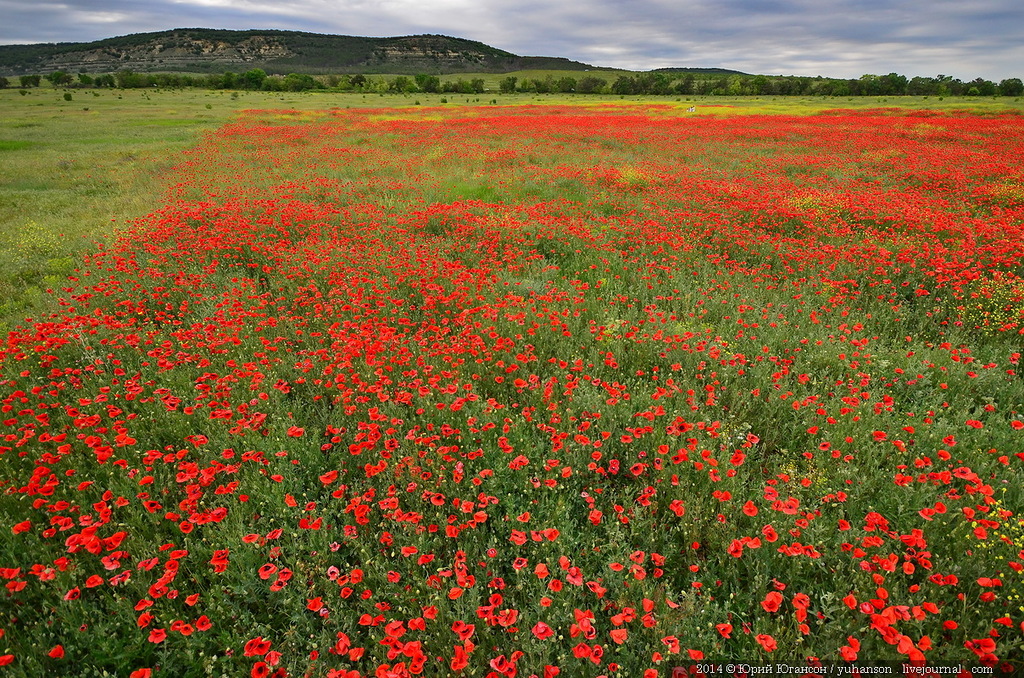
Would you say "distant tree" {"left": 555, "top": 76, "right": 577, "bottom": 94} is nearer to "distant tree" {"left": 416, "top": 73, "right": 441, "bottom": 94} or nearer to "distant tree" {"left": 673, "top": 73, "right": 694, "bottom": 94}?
"distant tree" {"left": 673, "top": 73, "right": 694, "bottom": 94}

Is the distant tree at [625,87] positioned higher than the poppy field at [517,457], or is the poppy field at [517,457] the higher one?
the distant tree at [625,87]

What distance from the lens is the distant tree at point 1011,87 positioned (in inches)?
2803

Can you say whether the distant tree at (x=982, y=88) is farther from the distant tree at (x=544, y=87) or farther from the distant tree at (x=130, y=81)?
the distant tree at (x=130, y=81)

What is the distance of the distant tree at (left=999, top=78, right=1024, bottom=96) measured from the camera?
234 ft

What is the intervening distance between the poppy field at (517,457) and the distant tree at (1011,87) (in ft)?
321

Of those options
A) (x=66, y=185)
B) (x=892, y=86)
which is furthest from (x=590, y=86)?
(x=66, y=185)

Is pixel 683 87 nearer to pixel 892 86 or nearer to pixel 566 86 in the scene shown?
pixel 566 86

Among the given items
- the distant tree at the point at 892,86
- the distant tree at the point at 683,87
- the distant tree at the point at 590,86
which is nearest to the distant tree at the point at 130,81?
the distant tree at the point at 590,86

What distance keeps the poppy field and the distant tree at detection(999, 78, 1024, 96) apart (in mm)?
97729

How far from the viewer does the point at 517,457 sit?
349cm

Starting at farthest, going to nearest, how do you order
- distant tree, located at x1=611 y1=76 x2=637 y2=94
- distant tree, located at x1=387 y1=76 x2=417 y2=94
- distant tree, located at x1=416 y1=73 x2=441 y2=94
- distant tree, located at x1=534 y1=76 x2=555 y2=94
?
distant tree, located at x1=534 y1=76 x2=555 y2=94 < distant tree, located at x1=416 y1=73 x2=441 y2=94 < distant tree, located at x1=611 y1=76 x2=637 y2=94 < distant tree, located at x1=387 y1=76 x2=417 y2=94

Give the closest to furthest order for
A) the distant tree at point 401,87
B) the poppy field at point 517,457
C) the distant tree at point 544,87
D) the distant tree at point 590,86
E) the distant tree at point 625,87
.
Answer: the poppy field at point 517,457 → the distant tree at point 401,87 → the distant tree at point 625,87 → the distant tree at point 590,86 → the distant tree at point 544,87

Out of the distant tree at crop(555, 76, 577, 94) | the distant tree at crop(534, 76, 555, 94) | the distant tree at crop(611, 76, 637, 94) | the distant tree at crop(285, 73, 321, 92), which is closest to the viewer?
the distant tree at crop(285, 73, 321, 92)

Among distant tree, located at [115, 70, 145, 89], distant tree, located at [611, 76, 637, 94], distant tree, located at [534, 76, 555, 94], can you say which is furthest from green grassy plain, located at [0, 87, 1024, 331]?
distant tree, located at [534, 76, 555, 94]
